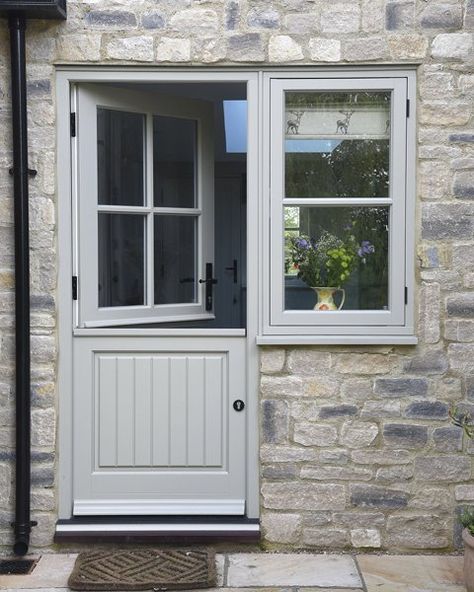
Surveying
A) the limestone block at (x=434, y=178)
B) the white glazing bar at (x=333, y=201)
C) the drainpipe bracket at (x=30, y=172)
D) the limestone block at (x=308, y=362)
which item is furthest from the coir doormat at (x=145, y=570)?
the limestone block at (x=434, y=178)

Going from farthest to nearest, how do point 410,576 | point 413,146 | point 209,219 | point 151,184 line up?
point 209,219, point 151,184, point 413,146, point 410,576

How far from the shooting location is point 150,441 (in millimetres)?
4445

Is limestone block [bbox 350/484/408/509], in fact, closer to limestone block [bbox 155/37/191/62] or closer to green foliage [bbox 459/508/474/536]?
green foliage [bbox 459/508/474/536]

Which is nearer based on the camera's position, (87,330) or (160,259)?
(87,330)

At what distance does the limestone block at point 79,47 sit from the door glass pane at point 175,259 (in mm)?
935

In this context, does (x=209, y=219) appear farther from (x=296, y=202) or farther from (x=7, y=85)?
(x=7, y=85)

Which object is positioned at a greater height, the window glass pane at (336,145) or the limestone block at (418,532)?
the window glass pane at (336,145)

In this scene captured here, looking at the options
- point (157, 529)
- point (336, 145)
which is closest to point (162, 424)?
point (157, 529)

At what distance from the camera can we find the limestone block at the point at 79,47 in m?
4.22

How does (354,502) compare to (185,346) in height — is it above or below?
below

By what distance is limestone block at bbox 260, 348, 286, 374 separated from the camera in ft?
14.2

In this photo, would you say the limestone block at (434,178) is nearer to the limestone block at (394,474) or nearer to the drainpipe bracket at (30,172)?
the limestone block at (394,474)

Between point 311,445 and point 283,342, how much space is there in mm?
544

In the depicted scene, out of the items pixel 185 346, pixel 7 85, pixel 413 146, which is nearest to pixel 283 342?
pixel 185 346
